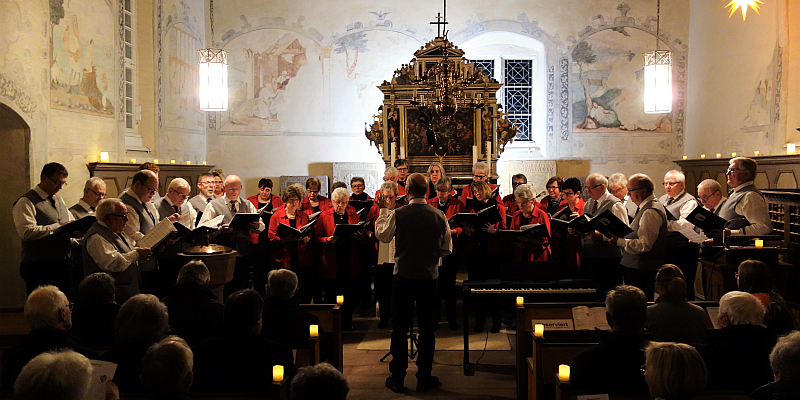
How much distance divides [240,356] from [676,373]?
203 cm

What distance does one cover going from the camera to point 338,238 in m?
6.75

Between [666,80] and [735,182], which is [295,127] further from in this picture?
[735,182]

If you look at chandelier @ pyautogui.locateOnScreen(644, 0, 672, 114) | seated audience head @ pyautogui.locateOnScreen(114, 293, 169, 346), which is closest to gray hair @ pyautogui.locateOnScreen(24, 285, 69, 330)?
seated audience head @ pyautogui.locateOnScreen(114, 293, 169, 346)

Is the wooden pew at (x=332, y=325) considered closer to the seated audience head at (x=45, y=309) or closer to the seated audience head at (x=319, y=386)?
the seated audience head at (x=45, y=309)

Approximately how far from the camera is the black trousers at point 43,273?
5.86 metres

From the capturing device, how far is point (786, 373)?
257cm

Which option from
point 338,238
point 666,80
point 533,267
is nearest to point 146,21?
point 338,238

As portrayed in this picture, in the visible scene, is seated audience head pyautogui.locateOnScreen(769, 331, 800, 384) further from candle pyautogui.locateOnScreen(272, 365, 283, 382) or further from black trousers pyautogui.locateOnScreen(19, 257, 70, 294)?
black trousers pyautogui.locateOnScreen(19, 257, 70, 294)

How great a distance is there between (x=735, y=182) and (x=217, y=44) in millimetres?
9676

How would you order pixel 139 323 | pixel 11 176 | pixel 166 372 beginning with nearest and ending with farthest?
1. pixel 166 372
2. pixel 139 323
3. pixel 11 176

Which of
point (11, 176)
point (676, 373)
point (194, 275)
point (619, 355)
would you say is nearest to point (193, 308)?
point (194, 275)

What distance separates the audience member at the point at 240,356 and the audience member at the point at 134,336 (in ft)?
0.83

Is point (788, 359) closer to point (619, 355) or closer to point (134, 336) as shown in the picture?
point (619, 355)

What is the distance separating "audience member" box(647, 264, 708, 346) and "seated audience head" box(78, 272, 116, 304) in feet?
10.6
